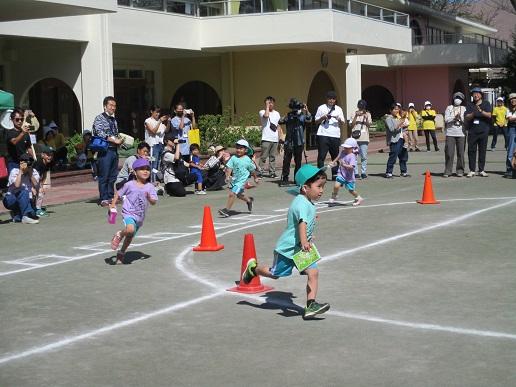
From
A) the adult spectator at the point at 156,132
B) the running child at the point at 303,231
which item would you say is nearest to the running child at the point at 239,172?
the adult spectator at the point at 156,132

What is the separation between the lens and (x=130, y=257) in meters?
10.8

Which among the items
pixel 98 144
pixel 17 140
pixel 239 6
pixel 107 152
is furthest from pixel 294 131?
pixel 239 6

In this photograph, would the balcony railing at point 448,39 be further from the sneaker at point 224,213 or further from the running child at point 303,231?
the running child at point 303,231

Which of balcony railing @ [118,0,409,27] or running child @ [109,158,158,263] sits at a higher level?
balcony railing @ [118,0,409,27]

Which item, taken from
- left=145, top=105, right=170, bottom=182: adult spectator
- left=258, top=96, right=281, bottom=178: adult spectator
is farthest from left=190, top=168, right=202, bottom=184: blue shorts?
left=258, top=96, right=281, bottom=178: adult spectator

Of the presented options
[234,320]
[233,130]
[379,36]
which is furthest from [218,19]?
[234,320]

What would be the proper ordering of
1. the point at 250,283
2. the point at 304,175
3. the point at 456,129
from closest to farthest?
the point at 304,175, the point at 250,283, the point at 456,129

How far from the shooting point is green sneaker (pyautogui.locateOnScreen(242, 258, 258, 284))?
8258 millimetres

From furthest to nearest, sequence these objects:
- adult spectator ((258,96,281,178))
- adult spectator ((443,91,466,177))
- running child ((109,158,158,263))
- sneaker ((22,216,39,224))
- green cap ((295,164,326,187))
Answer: adult spectator ((258,96,281,178)) < adult spectator ((443,91,466,177)) < sneaker ((22,216,39,224)) < running child ((109,158,158,263)) < green cap ((295,164,326,187))

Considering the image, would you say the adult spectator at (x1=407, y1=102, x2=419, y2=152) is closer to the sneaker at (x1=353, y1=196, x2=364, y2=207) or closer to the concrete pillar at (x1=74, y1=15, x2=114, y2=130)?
the concrete pillar at (x1=74, y1=15, x2=114, y2=130)

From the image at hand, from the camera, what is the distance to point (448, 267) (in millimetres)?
9602

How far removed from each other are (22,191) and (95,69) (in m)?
10.9

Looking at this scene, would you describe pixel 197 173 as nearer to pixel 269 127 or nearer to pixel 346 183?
pixel 269 127

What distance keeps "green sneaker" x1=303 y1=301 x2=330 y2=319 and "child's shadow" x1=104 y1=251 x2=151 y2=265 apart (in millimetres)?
3585
